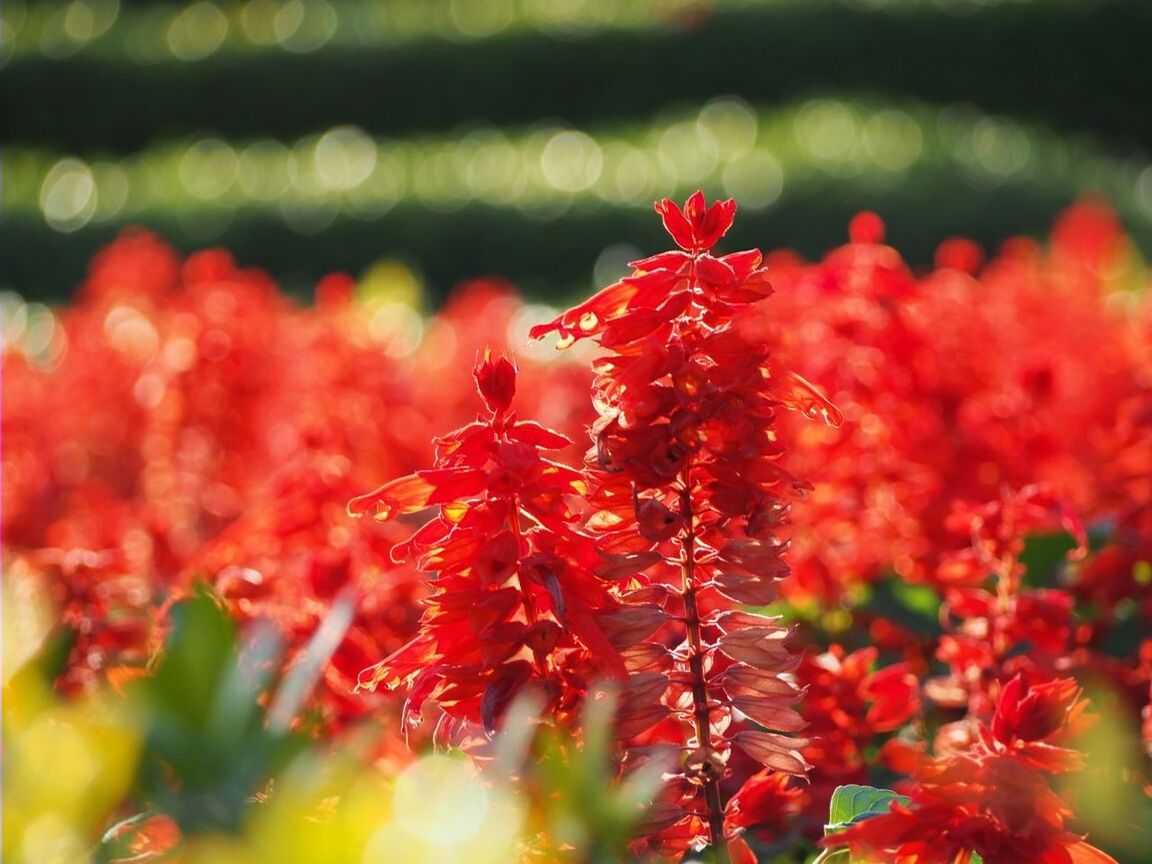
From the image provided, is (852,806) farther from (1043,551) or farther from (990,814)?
(1043,551)

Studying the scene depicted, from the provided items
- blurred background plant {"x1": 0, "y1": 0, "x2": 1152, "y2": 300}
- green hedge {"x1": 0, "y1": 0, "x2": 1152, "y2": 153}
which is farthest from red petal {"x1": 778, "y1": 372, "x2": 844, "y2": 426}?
green hedge {"x1": 0, "y1": 0, "x2": 1152, "y2": 153}

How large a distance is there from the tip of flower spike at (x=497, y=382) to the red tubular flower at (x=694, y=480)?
0.05 meters

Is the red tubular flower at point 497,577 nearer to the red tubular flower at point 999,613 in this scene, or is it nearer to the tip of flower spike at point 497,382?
the tip of flower spike at point 497,382

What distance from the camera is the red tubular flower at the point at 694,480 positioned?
4.12ft

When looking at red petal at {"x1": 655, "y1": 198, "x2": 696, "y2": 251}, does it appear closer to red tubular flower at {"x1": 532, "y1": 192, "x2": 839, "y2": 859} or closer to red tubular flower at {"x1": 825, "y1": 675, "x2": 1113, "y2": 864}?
red tubular flower at {"x1": 532, "y1": 192, "x2": 839, "y2": 859}

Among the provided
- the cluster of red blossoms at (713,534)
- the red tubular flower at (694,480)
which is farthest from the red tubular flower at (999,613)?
the red tubular flower at (694,480)

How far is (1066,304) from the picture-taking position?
4.11 m

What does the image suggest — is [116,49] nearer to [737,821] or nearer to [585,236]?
[585,236]

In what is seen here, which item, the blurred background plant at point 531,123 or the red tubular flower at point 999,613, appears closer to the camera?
the red tubular flower at point 999,613

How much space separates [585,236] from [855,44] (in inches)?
255

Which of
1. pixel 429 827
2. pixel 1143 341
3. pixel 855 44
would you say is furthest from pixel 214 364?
pixel 855 44

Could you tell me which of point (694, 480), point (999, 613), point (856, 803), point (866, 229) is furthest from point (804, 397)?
point (866, 229)

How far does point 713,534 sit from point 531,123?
14994 mm

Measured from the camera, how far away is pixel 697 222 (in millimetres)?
1311
